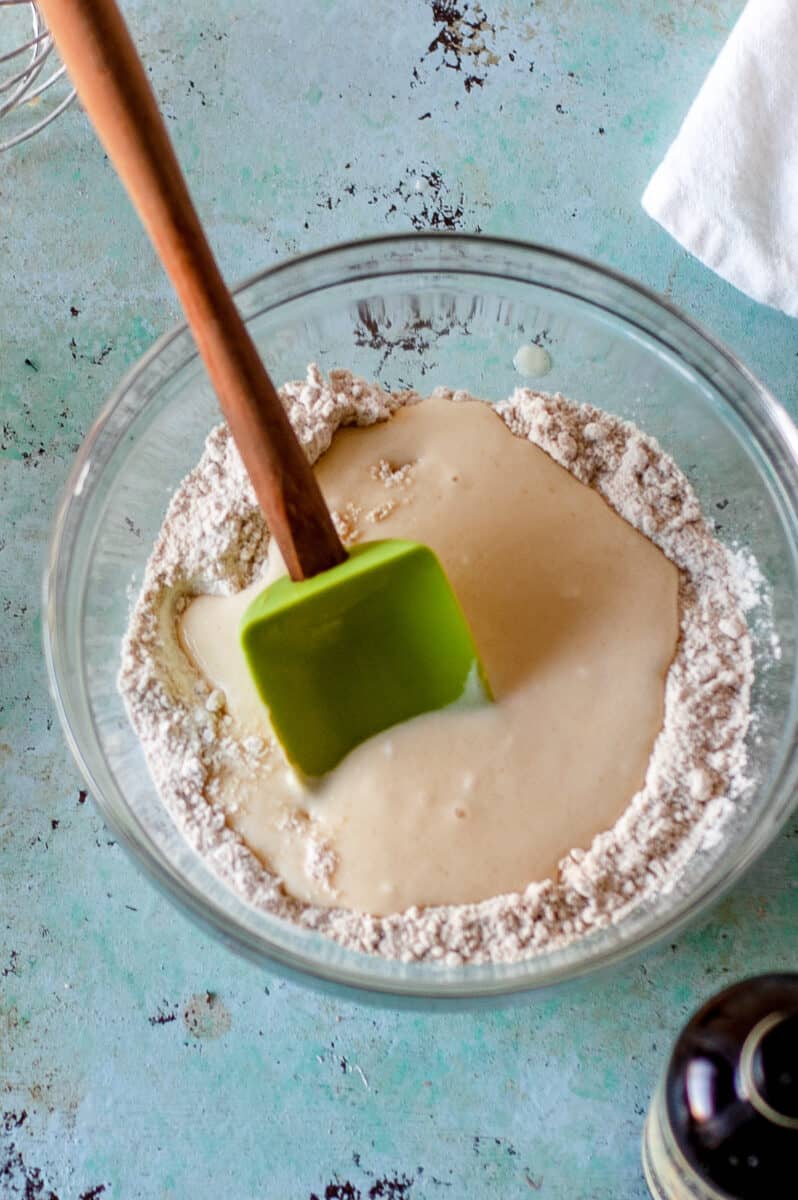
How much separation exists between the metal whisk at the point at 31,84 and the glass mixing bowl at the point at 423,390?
381mm

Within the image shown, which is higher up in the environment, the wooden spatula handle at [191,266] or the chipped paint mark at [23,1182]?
the wooden spatula handle at [191,266]

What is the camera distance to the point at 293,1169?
4.52ft

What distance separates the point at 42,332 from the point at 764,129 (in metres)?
0.93

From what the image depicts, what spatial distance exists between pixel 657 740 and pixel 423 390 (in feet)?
1.71

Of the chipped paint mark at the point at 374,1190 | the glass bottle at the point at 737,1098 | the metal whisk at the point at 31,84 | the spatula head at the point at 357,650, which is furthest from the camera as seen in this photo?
the metal whisk at the point at 31,84

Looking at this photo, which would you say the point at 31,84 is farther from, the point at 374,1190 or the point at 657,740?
the point at 374,1190

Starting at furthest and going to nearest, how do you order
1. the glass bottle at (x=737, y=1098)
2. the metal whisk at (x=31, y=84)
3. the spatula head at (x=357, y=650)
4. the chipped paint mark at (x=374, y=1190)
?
the metal whisk at (x=31, y=84)
the chipped paint mark at (x=374, y=1190)
the spatula head at (x=357, y=650)
the glass bottle at (x=737, y=1098)

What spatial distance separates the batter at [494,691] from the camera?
1.24m

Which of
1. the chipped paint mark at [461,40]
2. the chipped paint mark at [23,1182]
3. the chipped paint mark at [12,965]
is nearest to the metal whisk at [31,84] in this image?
the chipped paint mark at [461,40]

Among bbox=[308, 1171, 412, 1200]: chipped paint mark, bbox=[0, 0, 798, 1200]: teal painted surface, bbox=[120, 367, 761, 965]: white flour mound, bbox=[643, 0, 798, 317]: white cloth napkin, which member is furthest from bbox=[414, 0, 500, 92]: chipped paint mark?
bbox=[308, 1171, 412, 1200]: chipped paint mark

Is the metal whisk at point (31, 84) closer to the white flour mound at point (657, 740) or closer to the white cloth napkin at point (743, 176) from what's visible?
the white flour mound at point (657, 740)

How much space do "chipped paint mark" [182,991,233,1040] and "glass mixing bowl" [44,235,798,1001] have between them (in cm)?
17

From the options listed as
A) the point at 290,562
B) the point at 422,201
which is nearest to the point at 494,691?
the point at 290,562

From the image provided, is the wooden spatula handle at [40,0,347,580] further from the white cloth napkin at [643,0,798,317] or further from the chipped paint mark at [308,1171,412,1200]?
the chipped paint mark at [308,1171,412,1200]
